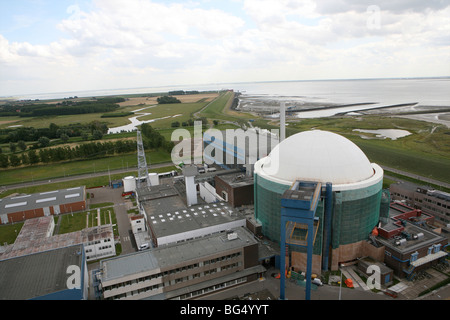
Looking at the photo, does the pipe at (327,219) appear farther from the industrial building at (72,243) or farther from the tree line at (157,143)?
the tree line at (157,143)

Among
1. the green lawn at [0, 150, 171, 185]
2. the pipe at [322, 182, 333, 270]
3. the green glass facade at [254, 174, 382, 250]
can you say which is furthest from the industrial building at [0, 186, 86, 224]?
the pipe at [322, 182, 333, 270]

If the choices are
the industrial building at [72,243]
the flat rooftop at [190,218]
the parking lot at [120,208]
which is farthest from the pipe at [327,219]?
the industrial building at [72,243]

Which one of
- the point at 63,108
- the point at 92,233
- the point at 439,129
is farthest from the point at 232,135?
the point at 63,108

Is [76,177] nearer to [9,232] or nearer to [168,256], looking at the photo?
[9,232]

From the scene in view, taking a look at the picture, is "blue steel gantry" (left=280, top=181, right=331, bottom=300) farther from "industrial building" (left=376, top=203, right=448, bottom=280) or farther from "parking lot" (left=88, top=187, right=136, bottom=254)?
"parking lot" (left=88, top=187, right=136, bottom=254)

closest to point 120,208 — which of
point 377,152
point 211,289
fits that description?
Result: point 211,289

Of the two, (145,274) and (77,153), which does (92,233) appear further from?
(77,153)
